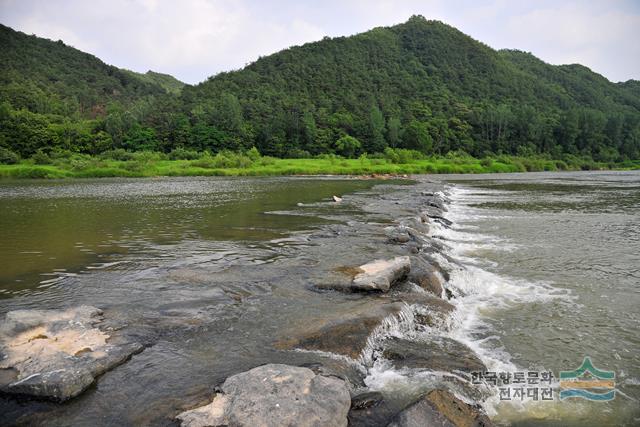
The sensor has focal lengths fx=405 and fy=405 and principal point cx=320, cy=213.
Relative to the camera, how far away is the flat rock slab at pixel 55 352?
18.4 feet

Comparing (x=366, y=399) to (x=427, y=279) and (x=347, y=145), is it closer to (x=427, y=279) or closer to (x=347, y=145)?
(x=427, y=279)

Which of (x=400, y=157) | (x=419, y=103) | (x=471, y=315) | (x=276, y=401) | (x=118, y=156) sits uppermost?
(x=419, y=103)

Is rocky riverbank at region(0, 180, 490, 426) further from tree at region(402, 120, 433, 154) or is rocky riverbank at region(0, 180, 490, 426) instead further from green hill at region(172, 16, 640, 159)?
tree at region(402, 120, 433, 154)

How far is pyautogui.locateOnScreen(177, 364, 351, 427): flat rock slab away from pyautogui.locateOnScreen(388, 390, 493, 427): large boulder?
0.79 meters

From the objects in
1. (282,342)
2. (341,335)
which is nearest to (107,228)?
(282,342)

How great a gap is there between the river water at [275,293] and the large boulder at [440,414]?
74 cm

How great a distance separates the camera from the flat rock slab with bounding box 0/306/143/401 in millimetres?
5598

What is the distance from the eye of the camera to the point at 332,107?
506 feet

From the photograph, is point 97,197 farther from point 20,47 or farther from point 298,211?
point 20,47

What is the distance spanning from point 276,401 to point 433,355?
348 cm

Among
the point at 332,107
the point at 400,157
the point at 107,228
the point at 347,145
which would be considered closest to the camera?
the point at 107,228

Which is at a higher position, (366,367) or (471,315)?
(366,367)

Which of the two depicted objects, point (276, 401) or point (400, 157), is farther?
point (400, 157)

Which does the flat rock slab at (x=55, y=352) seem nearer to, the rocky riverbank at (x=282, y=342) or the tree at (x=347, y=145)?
the rocky riverbank at (x=282, y=342)
